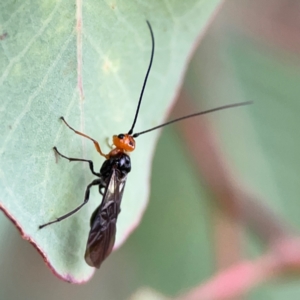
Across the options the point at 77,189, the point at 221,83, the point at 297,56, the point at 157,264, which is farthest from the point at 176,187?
the point at 77,189

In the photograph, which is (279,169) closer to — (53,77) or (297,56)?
(297,56)

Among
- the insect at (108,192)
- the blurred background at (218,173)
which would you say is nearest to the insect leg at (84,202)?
the insect at (108,192)

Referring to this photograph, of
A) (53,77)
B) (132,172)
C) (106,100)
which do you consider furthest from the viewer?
(132,172)

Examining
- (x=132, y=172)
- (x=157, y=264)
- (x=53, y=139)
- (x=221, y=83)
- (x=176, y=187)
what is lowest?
(x=157, y=264)

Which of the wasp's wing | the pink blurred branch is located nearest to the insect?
the wasp's wing

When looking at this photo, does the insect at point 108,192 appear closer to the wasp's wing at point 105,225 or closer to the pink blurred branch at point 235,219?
the wasp's wing at point 105,225

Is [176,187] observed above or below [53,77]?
below
